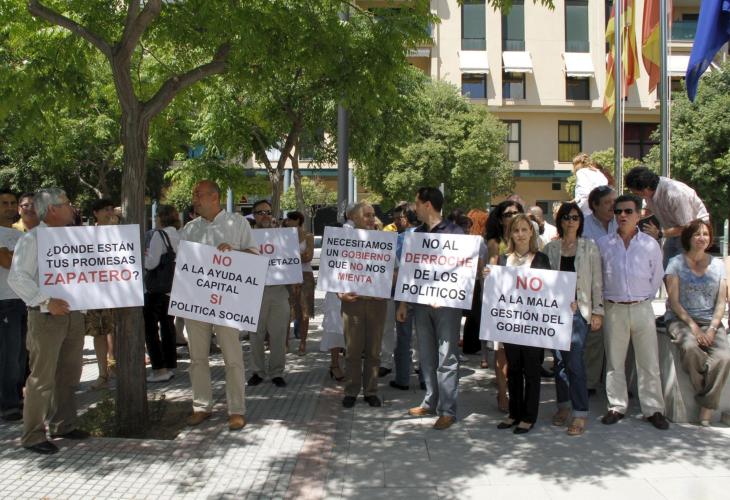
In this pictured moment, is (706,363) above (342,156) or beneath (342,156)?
beneath

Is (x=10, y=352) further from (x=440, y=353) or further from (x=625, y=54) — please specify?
(x=625, y=54)

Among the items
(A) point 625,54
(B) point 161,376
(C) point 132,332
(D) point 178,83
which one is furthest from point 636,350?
(A) point 625,54

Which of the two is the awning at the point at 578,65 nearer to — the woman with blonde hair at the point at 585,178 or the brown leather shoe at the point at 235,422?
the woman with blonde hair at the point at 585,178

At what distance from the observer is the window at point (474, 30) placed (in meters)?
37.7

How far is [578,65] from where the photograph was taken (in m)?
37.4

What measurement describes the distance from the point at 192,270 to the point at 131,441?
147 centimetres

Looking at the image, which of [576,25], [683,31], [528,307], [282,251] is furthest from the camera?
[576,25]

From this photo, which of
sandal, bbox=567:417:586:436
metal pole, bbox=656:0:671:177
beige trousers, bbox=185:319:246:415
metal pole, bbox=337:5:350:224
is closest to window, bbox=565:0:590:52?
metal pole, bbox=656:0:671:177

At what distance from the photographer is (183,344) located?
10102mm

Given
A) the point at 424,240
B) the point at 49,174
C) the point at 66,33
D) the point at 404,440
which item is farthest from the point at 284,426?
the point at 49,174

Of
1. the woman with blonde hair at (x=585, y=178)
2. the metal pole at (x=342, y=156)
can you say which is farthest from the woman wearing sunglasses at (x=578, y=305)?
the metal pole at (x=342, y=156)

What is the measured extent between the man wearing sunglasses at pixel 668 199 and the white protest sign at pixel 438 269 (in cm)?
172

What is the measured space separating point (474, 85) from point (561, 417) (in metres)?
34.1

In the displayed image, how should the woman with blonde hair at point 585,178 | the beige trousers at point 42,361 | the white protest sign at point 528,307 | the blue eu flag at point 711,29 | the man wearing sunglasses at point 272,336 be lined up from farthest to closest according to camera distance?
the blue eu flag at point 711,29, the woman with blonde hair at point 585,178, the man wearing sunglasses at point 272,336, the white protest sign at point 528,307, the beige trousers at point 42,361
